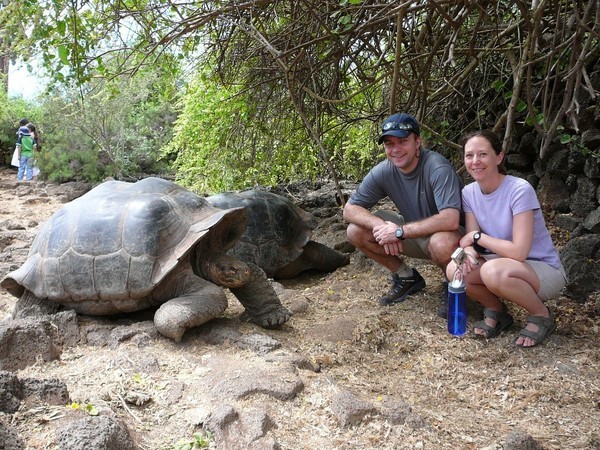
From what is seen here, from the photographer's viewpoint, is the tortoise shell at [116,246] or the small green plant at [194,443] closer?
the small green plant at [194,443]

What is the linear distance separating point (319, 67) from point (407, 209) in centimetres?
123

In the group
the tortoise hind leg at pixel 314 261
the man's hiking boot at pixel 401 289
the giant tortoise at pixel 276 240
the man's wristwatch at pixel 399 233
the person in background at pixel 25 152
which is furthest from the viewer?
the person in background at pixel 25 152

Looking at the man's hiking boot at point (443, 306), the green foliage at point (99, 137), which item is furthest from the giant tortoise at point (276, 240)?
the green foliage at point (99, 137)

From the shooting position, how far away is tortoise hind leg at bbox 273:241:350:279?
4582 mm

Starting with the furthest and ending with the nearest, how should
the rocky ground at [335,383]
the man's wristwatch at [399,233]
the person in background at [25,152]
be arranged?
the person in background at [25,152]
the man's wristwatch at [399,233]
the rocky ground at [335,383]

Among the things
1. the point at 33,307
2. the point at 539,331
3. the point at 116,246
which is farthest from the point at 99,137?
the point at 539,331

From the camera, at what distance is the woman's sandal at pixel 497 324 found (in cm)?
308

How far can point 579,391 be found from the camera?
2545mm

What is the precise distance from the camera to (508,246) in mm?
2807

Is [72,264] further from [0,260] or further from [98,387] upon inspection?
[0,260]

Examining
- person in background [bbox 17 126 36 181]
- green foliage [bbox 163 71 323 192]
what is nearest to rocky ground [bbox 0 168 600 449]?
green foliage [bbox 163 71 323 192]

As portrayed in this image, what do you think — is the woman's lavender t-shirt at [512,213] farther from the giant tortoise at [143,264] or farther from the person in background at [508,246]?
the giant tortoise at [143,264]

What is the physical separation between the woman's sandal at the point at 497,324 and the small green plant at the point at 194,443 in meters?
1.67

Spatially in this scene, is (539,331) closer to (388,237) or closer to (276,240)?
(388,237)
